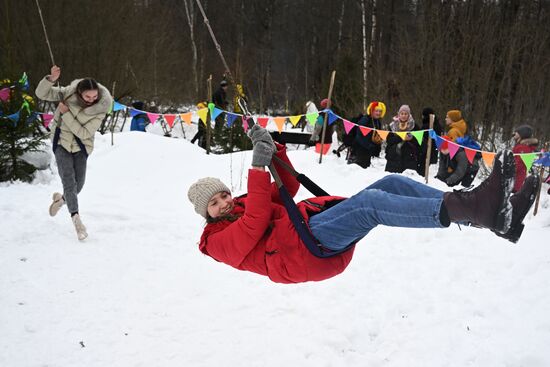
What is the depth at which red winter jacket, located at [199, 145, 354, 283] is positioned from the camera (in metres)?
2.61

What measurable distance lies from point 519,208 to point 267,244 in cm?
149

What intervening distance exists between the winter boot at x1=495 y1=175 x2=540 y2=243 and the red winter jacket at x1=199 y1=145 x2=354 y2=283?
3.31 ft

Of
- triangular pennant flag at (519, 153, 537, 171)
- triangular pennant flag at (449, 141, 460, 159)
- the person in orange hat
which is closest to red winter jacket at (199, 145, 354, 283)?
triangular pennant flag at (519, 153, 537, 171)

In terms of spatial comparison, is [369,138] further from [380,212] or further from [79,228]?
[380,212]

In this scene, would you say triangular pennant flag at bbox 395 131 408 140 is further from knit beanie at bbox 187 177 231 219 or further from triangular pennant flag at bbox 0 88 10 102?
triangular pennant flag at bbox 0 88 10 102

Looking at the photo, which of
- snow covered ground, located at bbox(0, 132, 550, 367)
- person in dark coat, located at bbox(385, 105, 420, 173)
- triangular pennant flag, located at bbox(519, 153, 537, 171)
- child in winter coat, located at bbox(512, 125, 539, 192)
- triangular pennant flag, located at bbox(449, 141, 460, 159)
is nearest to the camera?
snow covered ground, located at bbox(0, 132, 550, 367)

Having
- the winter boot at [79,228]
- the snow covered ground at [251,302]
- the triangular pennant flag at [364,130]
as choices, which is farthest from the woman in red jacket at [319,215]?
the triangular pennant flag at [364,130]

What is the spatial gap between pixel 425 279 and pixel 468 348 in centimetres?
124

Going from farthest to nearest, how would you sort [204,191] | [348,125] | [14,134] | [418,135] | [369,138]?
[369,138] → [348,125] → [418,135] → [14,134] → [204,191]

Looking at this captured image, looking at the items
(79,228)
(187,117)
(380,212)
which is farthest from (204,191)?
(187,117)

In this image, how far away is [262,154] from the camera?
2.63m

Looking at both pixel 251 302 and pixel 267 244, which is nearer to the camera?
pixel 267 244

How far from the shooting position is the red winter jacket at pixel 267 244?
261 centimetres

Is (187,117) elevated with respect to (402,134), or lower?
lower
